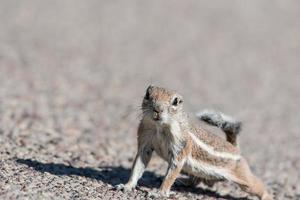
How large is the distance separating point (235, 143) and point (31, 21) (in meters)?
11.1

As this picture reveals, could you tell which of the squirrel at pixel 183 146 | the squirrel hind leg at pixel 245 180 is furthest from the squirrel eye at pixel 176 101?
the squirrel hind leg at pixel 245 180

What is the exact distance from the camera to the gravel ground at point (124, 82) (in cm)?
809

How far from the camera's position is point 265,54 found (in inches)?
743

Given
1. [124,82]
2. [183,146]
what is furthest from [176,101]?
[124,82]

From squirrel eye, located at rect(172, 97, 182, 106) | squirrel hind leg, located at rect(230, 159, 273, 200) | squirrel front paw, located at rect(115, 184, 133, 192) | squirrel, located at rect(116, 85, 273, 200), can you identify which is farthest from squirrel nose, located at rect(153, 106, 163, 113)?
squirrel hind leg, located at rect(230, 159, 273, 200)

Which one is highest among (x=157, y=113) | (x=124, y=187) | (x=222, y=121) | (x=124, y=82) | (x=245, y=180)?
(x=124, y=82)

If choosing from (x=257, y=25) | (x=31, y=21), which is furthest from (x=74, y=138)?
(x=257, y=25)

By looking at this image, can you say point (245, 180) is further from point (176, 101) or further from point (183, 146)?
point (176, 101)

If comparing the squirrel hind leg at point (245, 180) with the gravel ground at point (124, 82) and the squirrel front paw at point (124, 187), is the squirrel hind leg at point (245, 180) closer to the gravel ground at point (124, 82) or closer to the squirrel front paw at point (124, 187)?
the gravel ground at point (124, 82)

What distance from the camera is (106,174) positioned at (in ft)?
26.4

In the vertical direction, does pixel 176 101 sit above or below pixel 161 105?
above

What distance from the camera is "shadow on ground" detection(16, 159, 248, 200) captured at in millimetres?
7520

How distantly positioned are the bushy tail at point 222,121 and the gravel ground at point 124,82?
809mm

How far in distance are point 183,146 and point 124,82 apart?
22.8 feet
